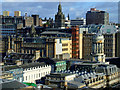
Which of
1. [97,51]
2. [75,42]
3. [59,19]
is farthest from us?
[59,19]

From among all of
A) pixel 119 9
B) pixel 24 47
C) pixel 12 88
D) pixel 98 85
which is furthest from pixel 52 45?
pixel 12 88

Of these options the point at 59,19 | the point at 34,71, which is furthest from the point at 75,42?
the point at 34,71

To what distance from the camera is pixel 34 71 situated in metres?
91.1

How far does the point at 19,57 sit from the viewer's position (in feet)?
371

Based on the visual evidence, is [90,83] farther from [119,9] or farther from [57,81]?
[119,9]

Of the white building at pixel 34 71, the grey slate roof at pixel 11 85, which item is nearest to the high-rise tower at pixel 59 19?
the white building at pixel 34 71

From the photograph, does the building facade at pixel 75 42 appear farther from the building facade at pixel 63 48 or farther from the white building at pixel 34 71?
the white building at pixel 34 71

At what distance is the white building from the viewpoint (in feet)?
287

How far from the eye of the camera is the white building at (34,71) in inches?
3450

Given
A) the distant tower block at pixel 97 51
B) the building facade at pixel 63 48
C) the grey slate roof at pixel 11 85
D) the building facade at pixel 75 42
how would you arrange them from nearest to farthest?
1. the grey slate roof at pixel 11 85
2. the distant tower block at pixel 97 51
3. the building facade at pixel 63 48
4. the building facade at pixel 75 42

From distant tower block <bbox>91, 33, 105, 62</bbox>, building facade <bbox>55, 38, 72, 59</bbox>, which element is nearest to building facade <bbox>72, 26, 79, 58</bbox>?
building facade <bbox>55, 38, 72, 59</bbox>

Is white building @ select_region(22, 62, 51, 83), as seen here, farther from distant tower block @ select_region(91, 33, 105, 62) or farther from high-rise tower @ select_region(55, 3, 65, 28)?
high-rise tower @ select_region(55, 3, 65, 28)

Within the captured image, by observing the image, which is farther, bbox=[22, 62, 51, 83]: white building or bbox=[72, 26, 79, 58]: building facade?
bbox=[72, 26, 79, 58]: building facade

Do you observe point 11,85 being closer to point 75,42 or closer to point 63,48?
point 63,48
